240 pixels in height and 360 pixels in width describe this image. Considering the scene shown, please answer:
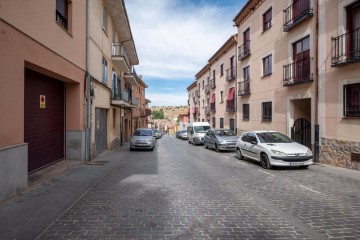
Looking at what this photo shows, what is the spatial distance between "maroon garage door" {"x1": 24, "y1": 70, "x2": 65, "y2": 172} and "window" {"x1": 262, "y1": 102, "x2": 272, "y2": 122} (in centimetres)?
1151

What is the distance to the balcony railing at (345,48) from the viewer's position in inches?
385

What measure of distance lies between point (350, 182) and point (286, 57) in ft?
28.0

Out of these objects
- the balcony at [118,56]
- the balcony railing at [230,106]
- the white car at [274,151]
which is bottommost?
the white car at [274,151]

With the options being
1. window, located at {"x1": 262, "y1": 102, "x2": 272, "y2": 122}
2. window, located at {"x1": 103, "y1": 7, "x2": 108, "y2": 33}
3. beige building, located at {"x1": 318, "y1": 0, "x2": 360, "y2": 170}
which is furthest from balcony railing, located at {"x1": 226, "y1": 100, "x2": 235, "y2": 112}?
window, located at {"x1": 103, "y1": 7, "x2": 108, "y2": 33}

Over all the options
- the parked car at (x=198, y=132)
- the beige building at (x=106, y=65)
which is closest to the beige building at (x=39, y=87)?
the beige building at (x=106, y=65)

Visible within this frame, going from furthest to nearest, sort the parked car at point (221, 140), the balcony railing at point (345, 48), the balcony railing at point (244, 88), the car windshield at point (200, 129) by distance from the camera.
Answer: the car windshield at point (200, 129) < the balcony railing at point (244, 88) < the parked car at point (221, 140) < the balcony railing at point (345, 48)

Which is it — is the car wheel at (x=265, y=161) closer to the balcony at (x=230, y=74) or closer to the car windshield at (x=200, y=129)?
the balcony at (x=230, y=74)

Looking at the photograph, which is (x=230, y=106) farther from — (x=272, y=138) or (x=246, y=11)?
(x=272, y=138)

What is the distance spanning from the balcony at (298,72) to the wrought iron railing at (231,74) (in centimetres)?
887

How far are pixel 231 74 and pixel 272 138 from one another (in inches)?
532

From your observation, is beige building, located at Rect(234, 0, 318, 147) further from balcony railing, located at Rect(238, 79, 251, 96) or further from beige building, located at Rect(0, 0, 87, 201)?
beige building, located at Rect(0, 0, 87, 201)

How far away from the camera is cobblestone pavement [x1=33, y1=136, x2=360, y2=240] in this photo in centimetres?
422

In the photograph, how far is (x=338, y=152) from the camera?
35.0 ft

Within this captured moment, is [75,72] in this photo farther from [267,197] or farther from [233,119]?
[233,119]
